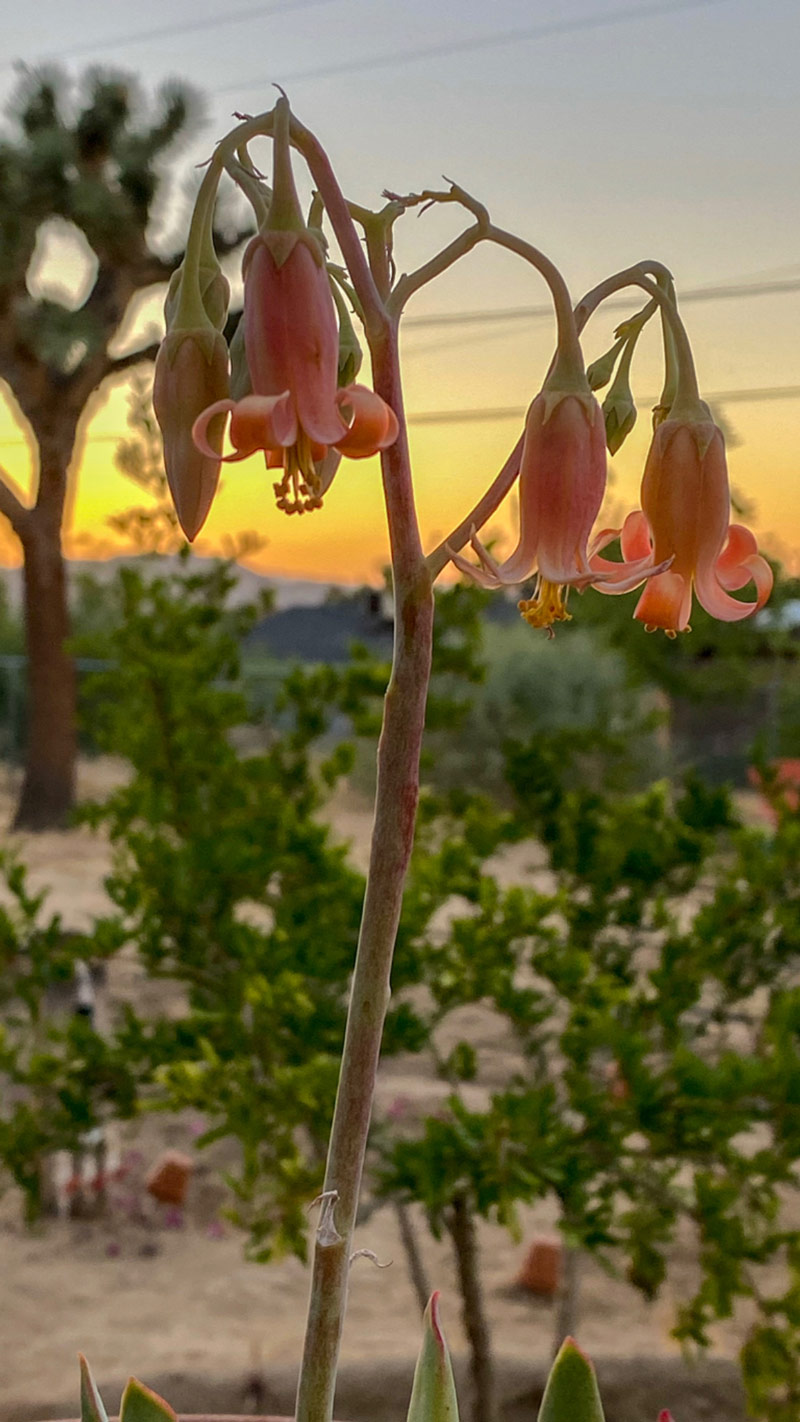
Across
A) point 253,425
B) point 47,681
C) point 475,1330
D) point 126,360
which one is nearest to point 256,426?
point 253,425

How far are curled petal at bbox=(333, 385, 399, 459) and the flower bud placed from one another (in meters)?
0.05

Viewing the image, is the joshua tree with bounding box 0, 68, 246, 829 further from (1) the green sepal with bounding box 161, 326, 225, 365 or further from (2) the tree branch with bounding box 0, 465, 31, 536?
(1) the green sepal with bounding box 161, 326, 225, 365

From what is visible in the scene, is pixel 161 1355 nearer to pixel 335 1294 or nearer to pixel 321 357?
pixel 335 1294

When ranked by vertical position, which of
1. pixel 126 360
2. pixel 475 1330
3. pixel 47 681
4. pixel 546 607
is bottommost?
pixel 475 1330

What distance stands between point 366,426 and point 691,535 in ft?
0.56

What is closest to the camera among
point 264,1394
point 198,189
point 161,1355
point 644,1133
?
point 198,189

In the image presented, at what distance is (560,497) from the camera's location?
19.0 inches

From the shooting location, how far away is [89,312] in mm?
7738

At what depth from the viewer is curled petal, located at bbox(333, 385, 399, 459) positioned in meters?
0.42

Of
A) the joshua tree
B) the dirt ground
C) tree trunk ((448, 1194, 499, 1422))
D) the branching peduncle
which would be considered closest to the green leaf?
the branching peduncle

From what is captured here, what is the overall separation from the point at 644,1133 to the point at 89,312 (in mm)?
7467

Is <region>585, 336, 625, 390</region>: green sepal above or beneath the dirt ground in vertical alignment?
above

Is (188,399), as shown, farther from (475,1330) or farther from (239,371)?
(475,1330)

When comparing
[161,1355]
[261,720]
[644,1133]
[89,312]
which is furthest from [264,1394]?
[89,312]
